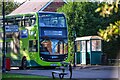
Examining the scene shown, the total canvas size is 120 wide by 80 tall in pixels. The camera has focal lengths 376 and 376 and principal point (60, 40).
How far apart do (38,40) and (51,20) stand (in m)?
1.66

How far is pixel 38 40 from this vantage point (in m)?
24.0

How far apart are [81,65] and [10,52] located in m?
6.47

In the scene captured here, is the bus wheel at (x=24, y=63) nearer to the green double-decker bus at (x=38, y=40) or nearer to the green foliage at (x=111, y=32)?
the green double-decker bus at (x=38, y=40)

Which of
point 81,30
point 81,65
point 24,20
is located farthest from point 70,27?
point 24,20

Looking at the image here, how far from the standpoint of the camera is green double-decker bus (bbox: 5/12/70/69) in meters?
24.0

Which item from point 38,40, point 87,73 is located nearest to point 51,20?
point 38,40

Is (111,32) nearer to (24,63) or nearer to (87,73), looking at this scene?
Answer: (87,73)

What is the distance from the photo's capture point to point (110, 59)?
32219 millimetres

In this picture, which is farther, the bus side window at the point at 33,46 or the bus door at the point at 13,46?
the bus door at the point at 13,46

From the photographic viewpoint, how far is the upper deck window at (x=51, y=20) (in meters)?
24.2

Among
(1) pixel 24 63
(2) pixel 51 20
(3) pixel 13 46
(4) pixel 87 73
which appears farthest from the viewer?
(3) pixel 13 46

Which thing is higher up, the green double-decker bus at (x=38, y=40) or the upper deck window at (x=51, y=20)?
the upper deck window at (x=51, y=20)

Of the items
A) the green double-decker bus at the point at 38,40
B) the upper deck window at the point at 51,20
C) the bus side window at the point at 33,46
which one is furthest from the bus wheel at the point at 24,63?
the upper deck window at the point at 51,20

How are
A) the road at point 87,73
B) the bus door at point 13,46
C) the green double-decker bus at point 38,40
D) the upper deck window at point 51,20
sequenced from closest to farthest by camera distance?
the road at point 87,73, the green double-decker bus at point 38,40, the upper deck window at point 51,20, the bus door at point 13,46
